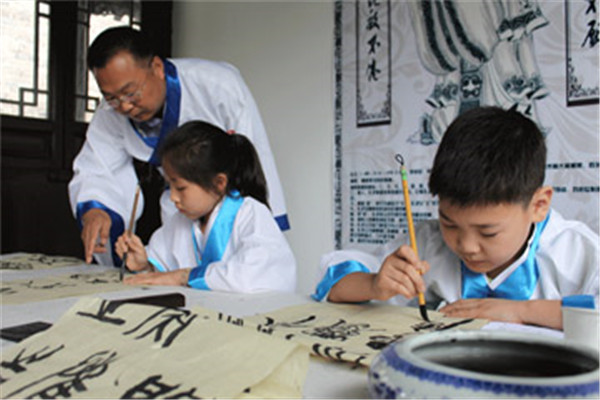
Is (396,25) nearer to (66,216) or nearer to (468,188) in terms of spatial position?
(468,188)

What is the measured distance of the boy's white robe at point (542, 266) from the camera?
41.7 inches

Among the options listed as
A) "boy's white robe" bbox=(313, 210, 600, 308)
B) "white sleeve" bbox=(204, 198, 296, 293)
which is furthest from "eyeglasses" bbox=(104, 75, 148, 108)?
"boy's white robe" bbox=(313, 210, 600, 308)

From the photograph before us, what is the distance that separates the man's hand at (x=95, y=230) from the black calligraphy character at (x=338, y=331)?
1157 millimetres

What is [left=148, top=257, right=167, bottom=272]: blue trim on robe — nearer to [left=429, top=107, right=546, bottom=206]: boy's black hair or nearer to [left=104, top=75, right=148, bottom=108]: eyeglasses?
[left=104, top=75, right=148, bottom=108]: eyeglasses

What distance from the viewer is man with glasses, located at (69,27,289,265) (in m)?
1.87

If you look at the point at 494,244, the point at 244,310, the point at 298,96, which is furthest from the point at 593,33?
the point at 244,310

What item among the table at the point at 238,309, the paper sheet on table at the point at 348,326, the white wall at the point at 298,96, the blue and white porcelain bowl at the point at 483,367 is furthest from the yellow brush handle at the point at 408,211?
the white wall at the point at 298,96

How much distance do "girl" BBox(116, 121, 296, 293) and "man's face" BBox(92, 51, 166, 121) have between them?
0.31 meters

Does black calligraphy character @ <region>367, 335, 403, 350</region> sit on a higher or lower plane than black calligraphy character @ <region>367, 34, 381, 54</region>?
lower

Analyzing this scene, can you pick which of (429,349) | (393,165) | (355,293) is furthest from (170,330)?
(393,165)

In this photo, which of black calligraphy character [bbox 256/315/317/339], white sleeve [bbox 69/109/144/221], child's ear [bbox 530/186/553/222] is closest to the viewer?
black calligraphy character [bbox 256/315/317/339]

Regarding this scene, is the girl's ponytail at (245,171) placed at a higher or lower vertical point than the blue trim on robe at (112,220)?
higher

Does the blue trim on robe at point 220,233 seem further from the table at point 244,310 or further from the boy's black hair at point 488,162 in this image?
the boy's black hair at point 488,162

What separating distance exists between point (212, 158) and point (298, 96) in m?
1.15
